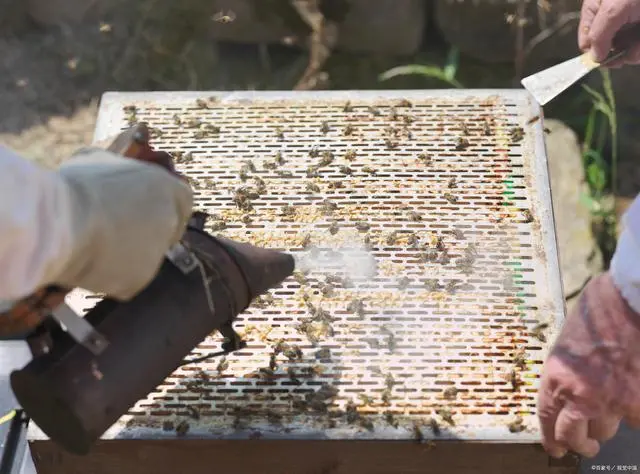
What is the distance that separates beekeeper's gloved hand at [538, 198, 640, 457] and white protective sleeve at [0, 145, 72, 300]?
948mm

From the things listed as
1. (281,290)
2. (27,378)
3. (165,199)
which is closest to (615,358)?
(281,290)

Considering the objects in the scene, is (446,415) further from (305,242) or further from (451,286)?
(305,242)

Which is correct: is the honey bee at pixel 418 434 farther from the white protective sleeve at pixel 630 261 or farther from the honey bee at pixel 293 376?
the white protective sleeve at pixel 630 261

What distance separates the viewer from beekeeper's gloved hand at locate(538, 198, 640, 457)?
1.57 m

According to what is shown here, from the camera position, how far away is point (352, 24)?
3.88m

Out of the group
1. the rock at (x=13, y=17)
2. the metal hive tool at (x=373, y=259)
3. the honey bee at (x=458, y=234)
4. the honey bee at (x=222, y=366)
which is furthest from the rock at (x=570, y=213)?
the rock at (x=13, y=17)

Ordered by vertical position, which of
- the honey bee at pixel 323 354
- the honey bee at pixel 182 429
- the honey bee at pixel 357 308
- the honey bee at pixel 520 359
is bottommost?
the honey bee at pixel 182 429

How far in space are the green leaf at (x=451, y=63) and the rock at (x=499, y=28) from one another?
9 cm

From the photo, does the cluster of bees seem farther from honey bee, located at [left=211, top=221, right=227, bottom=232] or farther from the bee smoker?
the bee smoker

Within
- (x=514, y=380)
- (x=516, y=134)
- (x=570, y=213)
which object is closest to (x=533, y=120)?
(x=516, y=134)

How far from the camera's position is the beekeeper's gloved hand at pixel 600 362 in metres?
1.57

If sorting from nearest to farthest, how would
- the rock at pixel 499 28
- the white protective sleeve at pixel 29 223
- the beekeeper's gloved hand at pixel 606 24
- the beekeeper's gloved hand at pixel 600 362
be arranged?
1. the white protective sleeve at pixel 29 223
2. the beekeeper's gloved hand at pixel 600 362
3. the beekeeper's gloved hand at pixel 606 24
4. the rock at pixel 499 28

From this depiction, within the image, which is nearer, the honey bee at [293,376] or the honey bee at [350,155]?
the honey bee at [293,376]

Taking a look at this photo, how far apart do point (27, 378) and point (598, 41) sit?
4.96 ft
